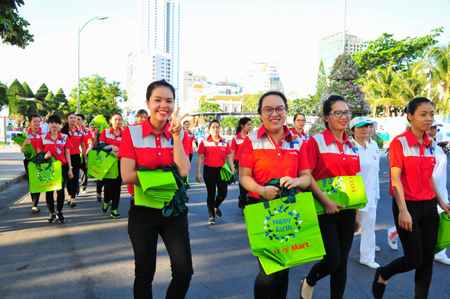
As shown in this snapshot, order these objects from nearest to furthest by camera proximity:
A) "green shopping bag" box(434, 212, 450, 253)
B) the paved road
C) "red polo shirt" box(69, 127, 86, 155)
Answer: "green shopping bag" box(434, 212, 450, 253) → the paved road → "red polo shirt" box(69, 127, 86, 155)

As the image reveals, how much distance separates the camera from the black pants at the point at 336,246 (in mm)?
2889

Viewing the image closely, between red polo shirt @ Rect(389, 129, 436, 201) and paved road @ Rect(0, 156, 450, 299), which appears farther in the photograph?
paved road @ Rect(0, 156, 450, 299)

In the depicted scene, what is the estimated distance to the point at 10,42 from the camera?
8.99 metres

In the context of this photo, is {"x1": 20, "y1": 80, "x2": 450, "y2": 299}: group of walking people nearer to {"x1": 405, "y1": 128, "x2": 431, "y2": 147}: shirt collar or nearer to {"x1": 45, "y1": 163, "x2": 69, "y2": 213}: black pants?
{"x1": 405, "y1": 128, "x2": 431, "y2": 147}: shirt collar

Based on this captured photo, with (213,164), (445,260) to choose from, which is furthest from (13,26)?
(445,260)

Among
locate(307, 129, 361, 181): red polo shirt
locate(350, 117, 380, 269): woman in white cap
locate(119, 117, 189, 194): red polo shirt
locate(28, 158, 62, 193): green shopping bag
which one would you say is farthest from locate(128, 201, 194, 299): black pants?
locate(28, 158, 62, 193): green shopping bag

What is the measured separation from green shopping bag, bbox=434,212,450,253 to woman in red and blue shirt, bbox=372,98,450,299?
0.07 meters

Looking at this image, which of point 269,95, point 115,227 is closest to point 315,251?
point 269,95

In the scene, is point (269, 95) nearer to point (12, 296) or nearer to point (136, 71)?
point (12, 296)

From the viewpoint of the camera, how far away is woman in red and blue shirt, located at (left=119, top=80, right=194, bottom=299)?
263 cm

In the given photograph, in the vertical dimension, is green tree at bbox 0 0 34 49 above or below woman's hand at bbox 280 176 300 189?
above

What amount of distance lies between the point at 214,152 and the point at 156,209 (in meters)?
4.05

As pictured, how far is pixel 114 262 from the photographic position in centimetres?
452

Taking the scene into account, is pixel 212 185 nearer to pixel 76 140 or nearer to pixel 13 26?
pixel 76 140
